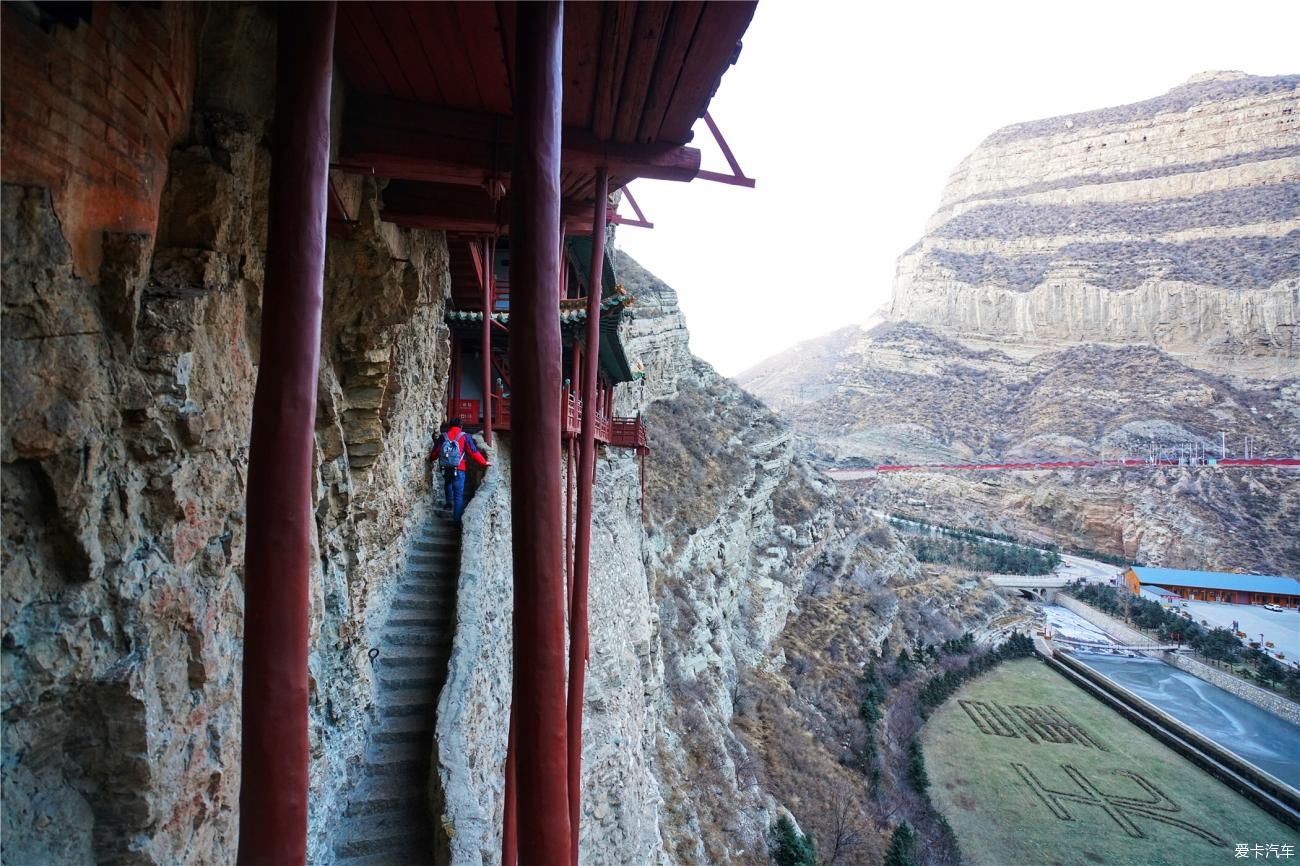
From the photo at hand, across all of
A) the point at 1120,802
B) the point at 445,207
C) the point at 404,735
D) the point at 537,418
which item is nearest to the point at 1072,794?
the point at 1120,802

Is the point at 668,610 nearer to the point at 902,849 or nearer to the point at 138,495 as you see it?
the point at 902,849

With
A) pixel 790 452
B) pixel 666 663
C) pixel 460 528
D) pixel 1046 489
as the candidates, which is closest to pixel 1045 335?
pixel 1046 489

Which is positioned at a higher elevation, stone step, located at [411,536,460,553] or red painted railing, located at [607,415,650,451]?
red painted railing, located at [607,415,650,451]

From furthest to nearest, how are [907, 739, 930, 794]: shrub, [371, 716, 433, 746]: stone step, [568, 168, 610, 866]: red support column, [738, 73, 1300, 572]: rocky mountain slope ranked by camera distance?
1. [738, 73, 1300, 572]: rocky mountain slope
2. [907, 739, 930, 794]: shrub
3. [371, 716, 433, 746]: stone step
4. [568, 168, 610, 866]: red support column

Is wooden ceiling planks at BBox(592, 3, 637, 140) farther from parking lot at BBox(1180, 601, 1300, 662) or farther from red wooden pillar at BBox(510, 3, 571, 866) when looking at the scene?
parking lot at BBox(1180, 601, 1300, 662)

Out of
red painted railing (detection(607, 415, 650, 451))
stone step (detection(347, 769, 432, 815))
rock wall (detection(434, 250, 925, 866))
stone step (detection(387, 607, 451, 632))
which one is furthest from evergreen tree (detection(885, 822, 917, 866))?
stone step (detection(347, 769, 432, 815))

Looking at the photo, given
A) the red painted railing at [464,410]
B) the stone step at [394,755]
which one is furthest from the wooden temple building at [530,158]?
the red painted railing at [464,410]
